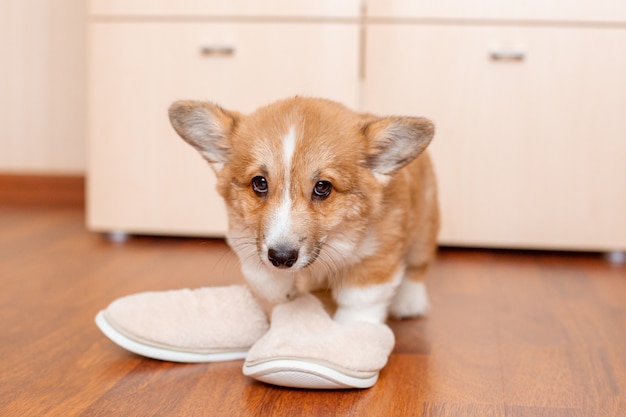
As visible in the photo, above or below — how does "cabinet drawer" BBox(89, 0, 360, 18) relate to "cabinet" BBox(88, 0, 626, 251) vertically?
above

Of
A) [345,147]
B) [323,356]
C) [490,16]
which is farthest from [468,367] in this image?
[490,16]

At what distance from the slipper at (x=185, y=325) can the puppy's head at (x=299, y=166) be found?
0.14 m

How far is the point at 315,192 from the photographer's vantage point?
1.58 metres

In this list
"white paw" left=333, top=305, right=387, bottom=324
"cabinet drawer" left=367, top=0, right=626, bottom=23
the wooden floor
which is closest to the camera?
the wooden floor

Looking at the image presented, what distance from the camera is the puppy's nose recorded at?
4.83 ft

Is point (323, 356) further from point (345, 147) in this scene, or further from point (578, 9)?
point (578, 9)

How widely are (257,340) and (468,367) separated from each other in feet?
1.43

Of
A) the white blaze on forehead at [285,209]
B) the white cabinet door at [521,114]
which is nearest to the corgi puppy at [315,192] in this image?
the white blaze on forehead at [285,209]

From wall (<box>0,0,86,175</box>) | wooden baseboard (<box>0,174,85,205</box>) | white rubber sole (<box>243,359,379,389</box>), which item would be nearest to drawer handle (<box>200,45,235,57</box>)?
wall (<box>0,0,86,175</box>)

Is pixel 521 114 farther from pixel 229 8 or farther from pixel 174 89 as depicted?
pixel 174 89

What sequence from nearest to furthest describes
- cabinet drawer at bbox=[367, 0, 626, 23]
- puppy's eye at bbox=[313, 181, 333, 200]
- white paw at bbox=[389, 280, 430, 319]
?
puppy's eye at bbox=[313, 181, 333, 200] < white paw at bbox=[389, 280, 430, 319] < cabinet drawer at bbox=[367, 0, 626, 23]

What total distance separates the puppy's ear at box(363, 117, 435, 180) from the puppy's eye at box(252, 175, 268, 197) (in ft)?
0.77

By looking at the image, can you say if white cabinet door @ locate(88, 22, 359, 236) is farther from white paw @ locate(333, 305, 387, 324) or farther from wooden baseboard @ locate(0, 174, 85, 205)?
white paw @ locate(333, 305, 387, 324)

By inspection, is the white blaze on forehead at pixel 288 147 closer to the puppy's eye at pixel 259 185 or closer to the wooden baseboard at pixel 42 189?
the puppy's eye at pixel 259 185
